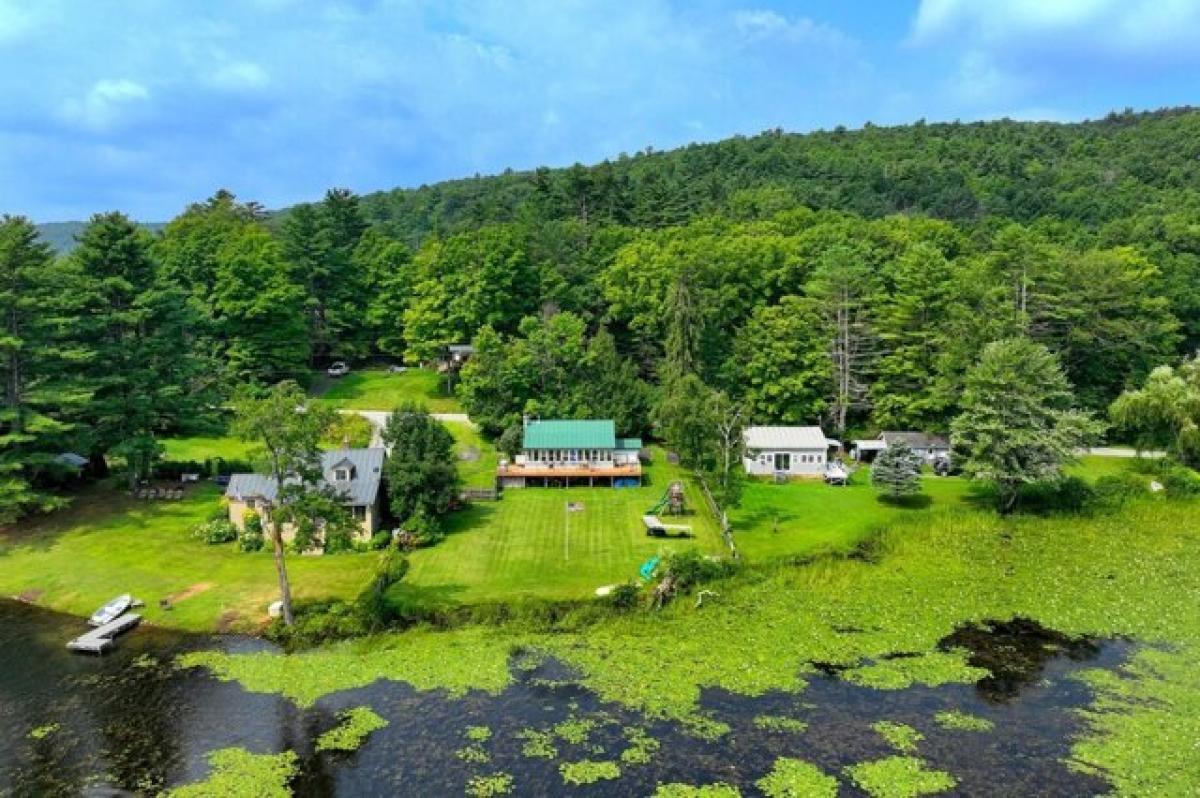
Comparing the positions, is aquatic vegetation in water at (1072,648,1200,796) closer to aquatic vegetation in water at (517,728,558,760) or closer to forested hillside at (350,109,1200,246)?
aquatic vegetation in water at (517,728,558,760)

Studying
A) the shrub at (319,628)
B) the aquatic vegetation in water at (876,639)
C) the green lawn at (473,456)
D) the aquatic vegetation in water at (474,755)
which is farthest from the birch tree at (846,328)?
the aquatic vegetation in water at (474,755)

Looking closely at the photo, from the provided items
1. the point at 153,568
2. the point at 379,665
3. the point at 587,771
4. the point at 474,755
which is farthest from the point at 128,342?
the point at 587,771

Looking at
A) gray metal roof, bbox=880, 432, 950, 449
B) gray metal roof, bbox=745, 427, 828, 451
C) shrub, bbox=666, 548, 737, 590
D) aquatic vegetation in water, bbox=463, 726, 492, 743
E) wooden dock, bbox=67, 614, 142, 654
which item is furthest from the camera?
gray metal roof, bbox=880, 432, 950, 449

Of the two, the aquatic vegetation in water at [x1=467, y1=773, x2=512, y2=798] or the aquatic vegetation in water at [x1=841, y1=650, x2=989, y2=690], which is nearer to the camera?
the aquatic vegetation in water at [x1=467, y1=773, x2=512, y2=798]

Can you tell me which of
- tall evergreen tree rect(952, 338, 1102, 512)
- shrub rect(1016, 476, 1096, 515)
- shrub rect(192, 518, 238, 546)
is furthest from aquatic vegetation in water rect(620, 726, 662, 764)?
shrub rect(1016, 476, 1096, 515)

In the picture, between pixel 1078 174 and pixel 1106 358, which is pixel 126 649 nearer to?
pixel 1106 358
